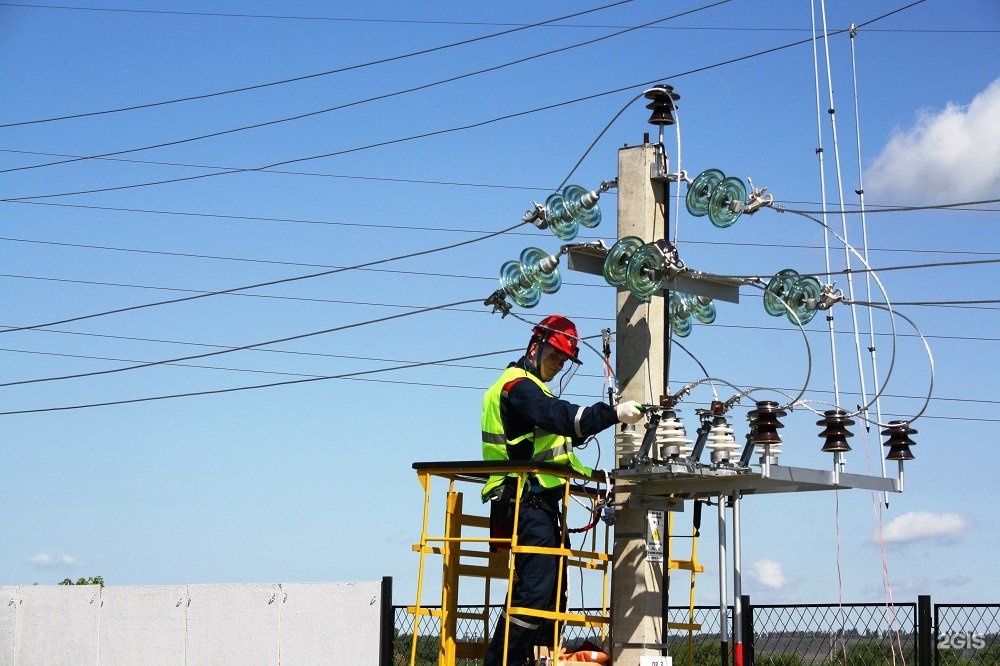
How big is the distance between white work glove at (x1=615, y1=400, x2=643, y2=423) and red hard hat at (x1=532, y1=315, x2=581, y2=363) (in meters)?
0.90

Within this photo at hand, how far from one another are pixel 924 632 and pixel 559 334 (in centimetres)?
494

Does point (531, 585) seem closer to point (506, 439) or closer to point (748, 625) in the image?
point (506, 439)

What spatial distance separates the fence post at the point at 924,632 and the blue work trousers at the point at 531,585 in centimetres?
450

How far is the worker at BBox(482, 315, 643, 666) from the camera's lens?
30.3ft

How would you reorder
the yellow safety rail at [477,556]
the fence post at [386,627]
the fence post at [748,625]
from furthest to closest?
the fence post at [386,627] < the fence post at [748,625] < the yellow safety rail at [477,556]

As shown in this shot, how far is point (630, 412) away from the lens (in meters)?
9.05

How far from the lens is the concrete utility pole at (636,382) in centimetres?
989

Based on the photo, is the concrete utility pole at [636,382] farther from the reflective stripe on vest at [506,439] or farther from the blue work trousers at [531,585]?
the blue work trousers at [531,585]

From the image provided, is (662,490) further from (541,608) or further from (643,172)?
(643,172)

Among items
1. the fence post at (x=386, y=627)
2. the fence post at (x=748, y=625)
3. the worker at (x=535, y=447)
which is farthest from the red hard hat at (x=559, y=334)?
the fence post at (x=386, y=627)

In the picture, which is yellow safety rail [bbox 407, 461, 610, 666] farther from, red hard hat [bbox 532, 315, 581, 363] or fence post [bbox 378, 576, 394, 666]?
fence post [bbox 378, 576, 394, 666]

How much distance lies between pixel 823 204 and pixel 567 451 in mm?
3472

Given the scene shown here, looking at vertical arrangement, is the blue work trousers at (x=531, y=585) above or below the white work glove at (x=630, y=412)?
below

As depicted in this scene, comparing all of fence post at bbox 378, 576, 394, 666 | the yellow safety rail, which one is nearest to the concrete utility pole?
the yellow safety rail
